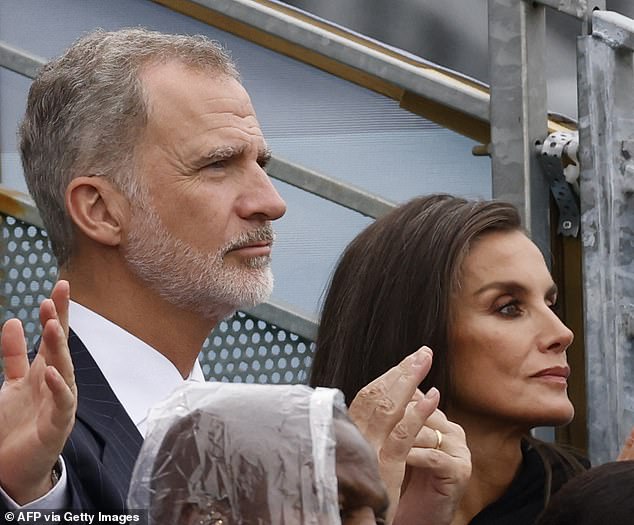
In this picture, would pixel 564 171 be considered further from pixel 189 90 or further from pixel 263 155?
pixel 189 90

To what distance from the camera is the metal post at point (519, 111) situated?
137 inches

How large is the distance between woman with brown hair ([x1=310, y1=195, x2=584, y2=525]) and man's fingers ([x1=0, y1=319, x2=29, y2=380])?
117 centimetres

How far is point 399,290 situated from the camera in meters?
2.93

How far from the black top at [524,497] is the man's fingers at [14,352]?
124cm

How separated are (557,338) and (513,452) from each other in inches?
9.3

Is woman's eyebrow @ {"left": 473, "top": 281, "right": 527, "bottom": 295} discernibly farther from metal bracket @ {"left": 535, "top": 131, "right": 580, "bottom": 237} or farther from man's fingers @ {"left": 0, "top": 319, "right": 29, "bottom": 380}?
man's fingers @ {"left": 0, "top": 319, "right": 29, "bottom": 380}

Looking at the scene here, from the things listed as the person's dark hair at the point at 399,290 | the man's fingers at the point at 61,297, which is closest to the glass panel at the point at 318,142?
the person's dark hair at the point at 399,290

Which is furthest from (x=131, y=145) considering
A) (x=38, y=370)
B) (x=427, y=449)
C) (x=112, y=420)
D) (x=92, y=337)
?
(x=38, y=370)

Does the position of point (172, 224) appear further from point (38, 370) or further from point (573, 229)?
point (573, 229)

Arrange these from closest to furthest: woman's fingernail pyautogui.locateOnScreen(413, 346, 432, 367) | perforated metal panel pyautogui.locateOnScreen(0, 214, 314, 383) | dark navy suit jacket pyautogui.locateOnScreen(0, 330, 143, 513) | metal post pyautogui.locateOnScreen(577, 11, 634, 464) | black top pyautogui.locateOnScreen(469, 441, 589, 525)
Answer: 1. woman's fingernail pyautogui.locateOnScreen(413, 346, 432, 367)
2. dark navy suit jacket pyautogui.locateOnScreen(0, 330, 143, 513)
3. black top pyautogui.locateOnScreen(469, 441, 589, 525)
4. metal post pyautogui.locateOnScreen(577, 11, 634, 464)
5. perforated metal panel pyautogui.locateOnScreen(0, 214, 314, 383)

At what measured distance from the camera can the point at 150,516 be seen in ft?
4.91

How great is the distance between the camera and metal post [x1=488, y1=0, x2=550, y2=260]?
137 inches

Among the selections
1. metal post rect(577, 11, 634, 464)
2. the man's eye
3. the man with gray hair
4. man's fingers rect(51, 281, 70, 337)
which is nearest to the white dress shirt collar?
the man with gray hair

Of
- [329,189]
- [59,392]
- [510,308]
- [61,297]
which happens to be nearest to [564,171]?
[329,189]
